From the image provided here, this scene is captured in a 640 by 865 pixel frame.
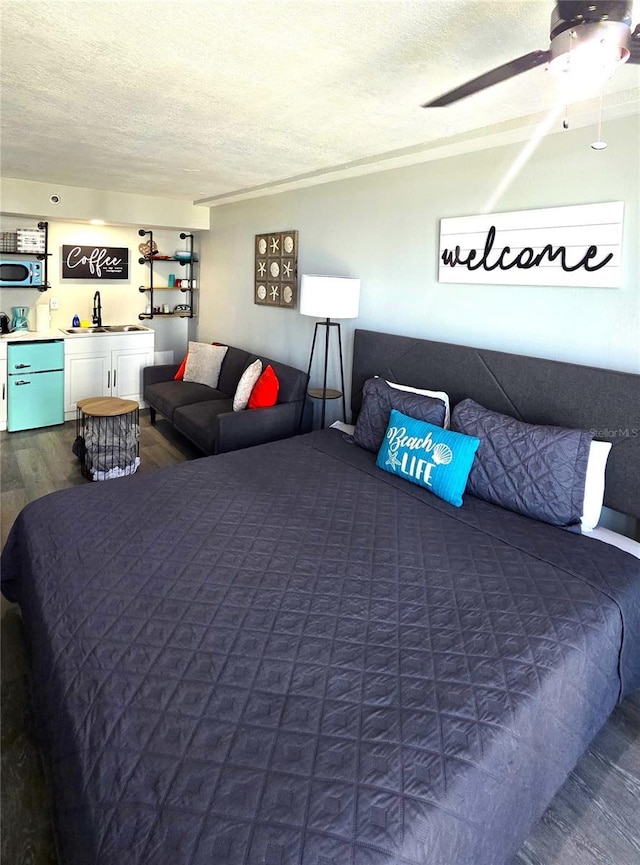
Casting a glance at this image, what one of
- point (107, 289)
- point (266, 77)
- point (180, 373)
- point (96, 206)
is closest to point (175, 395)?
point (180, 373)

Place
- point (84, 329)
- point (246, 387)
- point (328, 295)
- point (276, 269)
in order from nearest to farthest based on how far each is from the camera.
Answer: point (328, 295), point (246, 387), point (276, 269), point (84, 329)

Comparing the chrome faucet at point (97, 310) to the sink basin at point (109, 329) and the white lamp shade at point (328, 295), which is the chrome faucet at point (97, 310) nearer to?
the sink basin at point (109, 329)

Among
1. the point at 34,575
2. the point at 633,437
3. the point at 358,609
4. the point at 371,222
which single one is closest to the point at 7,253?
the point at 371,222

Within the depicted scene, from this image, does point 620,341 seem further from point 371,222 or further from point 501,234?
point 371,222

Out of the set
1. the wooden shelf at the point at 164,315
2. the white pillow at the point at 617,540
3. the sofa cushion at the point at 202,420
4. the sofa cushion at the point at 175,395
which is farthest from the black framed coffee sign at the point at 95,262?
the white pillow at the point at 617,540

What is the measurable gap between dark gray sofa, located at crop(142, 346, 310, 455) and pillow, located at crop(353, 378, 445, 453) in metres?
0.96

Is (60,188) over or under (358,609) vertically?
over

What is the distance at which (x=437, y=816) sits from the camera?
3.64ft

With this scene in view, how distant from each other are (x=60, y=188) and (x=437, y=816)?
218 inches

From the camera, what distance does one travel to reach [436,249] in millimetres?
3262

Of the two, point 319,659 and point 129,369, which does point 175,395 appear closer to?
point 129,369

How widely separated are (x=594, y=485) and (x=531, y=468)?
27 cm

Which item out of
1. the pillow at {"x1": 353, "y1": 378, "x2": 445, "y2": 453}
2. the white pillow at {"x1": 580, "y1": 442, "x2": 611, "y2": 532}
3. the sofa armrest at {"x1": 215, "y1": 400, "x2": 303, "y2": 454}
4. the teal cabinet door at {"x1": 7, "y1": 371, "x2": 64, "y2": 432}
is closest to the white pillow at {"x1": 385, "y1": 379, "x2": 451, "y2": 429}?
the pillow at {"x1": 353, "y1": 378, "x2": 445, "y2": 453}

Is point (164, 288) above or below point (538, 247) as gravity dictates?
above
